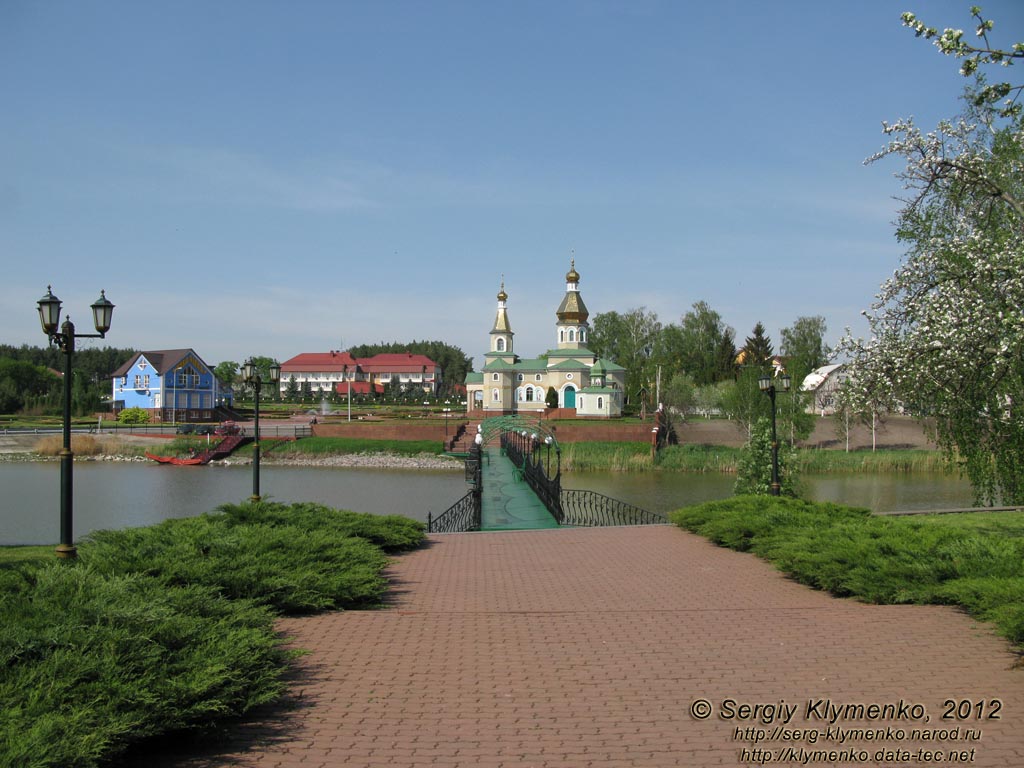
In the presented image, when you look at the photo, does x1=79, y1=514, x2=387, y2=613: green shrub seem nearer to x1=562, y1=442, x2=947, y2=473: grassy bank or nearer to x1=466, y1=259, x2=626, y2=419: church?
x1=562, y1=442, x2=947, y2=473: grassy bank

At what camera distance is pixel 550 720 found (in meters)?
5.54

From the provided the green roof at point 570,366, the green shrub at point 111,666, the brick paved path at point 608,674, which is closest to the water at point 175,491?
the brick paved path at point 608,674

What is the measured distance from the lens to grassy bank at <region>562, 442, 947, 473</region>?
4344cm

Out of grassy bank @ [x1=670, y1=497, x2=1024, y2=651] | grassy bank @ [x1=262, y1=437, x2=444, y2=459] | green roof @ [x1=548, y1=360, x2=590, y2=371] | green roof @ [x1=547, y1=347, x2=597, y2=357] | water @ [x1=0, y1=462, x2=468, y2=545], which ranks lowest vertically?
water @ [x1=0, y1=462, x2=468, y2=545]

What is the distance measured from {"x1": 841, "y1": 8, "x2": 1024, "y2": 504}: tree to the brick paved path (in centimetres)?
482

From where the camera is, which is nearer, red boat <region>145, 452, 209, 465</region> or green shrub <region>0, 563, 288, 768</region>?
green shrub <region>0, 563, 288, 768</region>

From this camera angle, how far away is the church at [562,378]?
69.5m

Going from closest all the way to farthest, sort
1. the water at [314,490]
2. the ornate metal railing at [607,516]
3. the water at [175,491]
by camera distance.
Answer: the ornate metal railing at [607,516], the water at [175,491], the water at [314,490]

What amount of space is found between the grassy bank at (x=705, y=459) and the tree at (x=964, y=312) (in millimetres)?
26336

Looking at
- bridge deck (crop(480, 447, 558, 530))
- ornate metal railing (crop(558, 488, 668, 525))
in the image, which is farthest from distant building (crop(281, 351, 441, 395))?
ornate metal railing (crop(558, 488, 668, 525))

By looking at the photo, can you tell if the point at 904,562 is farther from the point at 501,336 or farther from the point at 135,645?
the point at 501,336

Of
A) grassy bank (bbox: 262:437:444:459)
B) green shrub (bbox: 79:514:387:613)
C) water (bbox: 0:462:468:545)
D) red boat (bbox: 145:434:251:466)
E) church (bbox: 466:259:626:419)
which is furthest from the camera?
church (bbox: 466:259:626:419)

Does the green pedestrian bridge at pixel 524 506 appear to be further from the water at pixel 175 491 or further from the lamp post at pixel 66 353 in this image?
the lamp post at pixel 66 353

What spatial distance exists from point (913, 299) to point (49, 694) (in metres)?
13.5
